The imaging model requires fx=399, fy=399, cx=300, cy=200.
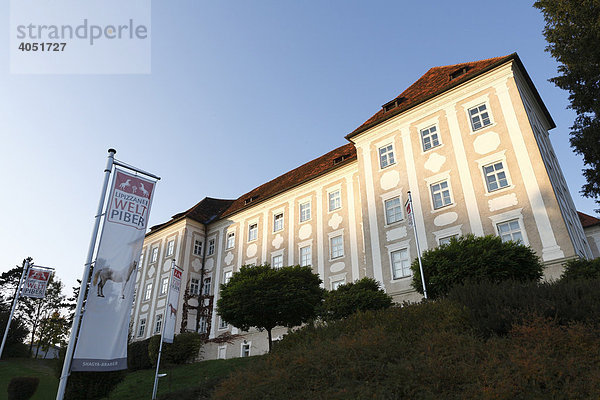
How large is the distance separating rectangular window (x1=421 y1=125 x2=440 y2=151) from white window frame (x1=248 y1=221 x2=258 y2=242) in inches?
631

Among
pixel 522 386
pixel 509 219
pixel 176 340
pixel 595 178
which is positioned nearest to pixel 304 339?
pixel 522 386

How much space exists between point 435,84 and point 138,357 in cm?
2838

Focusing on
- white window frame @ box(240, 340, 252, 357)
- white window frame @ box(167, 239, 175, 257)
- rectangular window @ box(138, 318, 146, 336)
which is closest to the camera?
white window frame @ box(240, 340, 252, 357)

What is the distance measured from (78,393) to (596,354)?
13516 mm

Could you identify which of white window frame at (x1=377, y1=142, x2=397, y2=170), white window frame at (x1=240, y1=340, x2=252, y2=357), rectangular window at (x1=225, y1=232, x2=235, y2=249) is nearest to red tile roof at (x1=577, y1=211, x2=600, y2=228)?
white window frame at (x1=377, y1=142, x2=397, y2=170)

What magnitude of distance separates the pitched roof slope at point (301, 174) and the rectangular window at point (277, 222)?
6.19 feet

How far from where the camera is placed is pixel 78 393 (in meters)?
12.4

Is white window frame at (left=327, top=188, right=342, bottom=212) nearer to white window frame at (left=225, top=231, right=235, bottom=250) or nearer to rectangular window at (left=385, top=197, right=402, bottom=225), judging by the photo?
rectangular window at (left=385, top=197, right=402, bottom=225)

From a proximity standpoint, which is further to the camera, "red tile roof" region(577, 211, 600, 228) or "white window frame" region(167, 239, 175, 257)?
"white window frame" region(167, 239, 175, 257)

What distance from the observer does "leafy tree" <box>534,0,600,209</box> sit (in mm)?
17234

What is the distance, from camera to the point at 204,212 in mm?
40844

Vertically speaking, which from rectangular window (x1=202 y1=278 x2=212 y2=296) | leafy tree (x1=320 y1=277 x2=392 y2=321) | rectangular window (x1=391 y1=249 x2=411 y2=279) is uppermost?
rectangular window (x1=202 y1=278 x2=212 y2=296)

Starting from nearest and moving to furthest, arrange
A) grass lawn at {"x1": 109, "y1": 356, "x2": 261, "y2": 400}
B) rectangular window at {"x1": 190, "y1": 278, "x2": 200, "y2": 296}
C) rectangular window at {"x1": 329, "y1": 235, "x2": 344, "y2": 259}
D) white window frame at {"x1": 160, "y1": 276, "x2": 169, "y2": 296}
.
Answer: grass lawn at {"x1": 109, "y1": 356, "x2": 261, "y2": 400} < rectangular window at {"x1": 329, "y1": 235, "x2": 344, "y2": 259} < rectangular window at {"x1": 190, "y1": 278, "x2": 200, "y2": 296} < white window frame at {"x1": 160, "y1": 276, "x2": 169, "y2": 296}

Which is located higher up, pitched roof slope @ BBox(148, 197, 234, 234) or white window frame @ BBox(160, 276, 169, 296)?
pitched roof slope @ BBox(148, 197, 234, 234)
